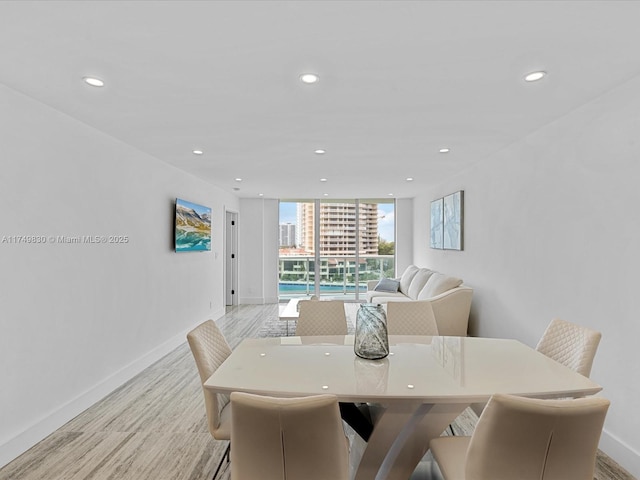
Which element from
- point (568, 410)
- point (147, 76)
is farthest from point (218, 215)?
point (568, 410)

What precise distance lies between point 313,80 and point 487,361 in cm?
191

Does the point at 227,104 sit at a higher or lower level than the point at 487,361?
higher

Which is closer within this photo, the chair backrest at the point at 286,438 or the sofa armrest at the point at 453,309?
the chair backrest at the point at 286,438

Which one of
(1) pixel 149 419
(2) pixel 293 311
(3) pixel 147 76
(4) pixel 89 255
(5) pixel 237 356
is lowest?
(1) pixel 149 419

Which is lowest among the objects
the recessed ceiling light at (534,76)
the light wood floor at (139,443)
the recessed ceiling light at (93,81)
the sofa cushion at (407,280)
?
the light wood floor at (139,443)

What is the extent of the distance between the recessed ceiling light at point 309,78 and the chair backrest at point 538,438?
6.09ft

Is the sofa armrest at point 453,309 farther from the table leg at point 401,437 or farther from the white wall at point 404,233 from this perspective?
the white wall at point 404,233

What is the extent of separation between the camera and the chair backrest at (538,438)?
1225mm

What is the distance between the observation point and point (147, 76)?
6.92 ft

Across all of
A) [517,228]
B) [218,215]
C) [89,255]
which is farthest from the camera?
[218,215]

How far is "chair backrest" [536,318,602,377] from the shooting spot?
194cm

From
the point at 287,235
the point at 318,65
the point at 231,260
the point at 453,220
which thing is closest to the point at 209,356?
the point at 318,65

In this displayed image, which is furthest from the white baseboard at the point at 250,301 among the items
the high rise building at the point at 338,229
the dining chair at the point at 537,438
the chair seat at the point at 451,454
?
the dining chair at the point at 537,438

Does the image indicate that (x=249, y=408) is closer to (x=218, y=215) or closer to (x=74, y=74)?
(x=74, y=74)
